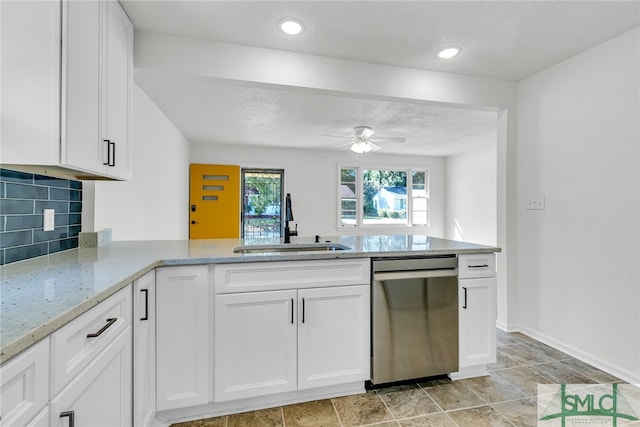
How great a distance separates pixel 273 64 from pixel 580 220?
2657mm

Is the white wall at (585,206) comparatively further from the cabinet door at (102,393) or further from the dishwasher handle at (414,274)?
the cabinet door at (102,393)

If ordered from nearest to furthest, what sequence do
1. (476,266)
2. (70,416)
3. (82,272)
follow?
(70,416), (82,272), (476,266)

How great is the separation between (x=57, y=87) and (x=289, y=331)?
1.52 metres

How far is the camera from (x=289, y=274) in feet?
5.69

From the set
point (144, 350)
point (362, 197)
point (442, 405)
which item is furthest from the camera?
point (362, 197)

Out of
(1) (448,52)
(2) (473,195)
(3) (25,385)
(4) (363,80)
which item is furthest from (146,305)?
(2) (473,195)

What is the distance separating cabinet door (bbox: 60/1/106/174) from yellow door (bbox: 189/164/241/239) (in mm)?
3895

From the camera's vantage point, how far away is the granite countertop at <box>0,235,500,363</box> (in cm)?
72

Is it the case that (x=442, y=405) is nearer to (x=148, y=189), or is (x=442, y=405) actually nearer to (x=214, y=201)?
(x=148, y=189)

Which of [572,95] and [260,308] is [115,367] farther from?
[572,95]

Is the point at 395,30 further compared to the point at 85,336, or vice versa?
the point at 395,30

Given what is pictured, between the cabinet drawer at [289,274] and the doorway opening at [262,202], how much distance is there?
4.28m

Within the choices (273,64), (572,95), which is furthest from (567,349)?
(273,64)

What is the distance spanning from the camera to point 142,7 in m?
1.91
